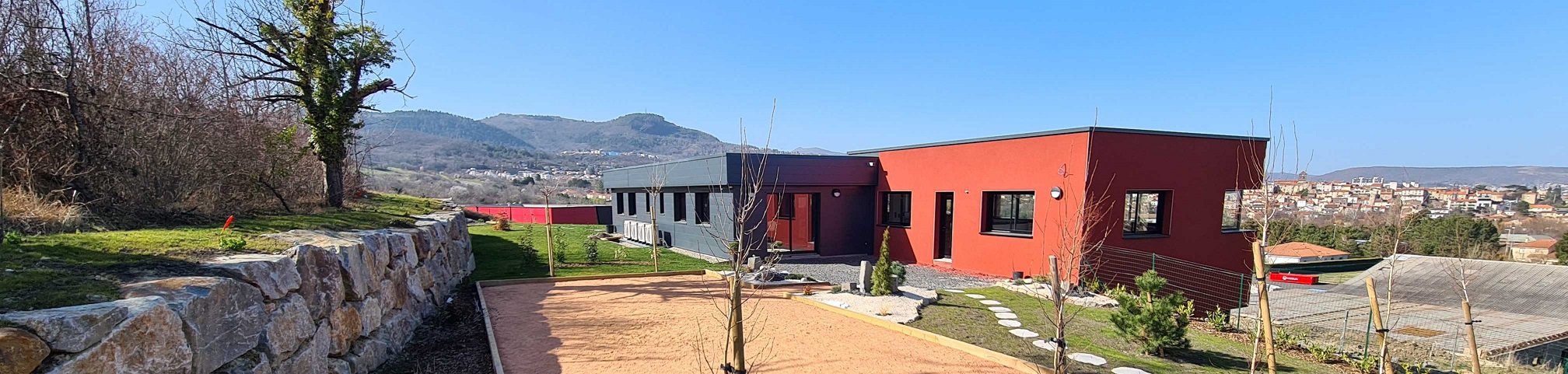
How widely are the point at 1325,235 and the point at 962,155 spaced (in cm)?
2466

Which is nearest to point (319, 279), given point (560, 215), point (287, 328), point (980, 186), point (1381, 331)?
point (287, 328)

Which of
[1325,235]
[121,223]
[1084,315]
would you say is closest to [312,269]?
[121,223]

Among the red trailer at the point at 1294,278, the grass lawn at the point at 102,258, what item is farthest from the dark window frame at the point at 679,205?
the red trailer at the point at 1294,278

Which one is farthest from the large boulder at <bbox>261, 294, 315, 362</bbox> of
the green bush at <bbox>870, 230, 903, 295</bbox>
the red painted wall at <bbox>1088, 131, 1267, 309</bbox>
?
the red painted wall at <bbox>1088, 131, 1267, 309</bbox>

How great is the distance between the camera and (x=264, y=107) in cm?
876

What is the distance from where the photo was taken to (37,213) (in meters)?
4.23

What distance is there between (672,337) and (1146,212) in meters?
10.5

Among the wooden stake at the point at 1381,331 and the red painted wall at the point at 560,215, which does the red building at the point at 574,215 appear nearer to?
the red painted wall at the point at 560,215

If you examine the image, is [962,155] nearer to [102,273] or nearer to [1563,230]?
[102,273]

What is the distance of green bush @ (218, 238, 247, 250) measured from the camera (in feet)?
13.4

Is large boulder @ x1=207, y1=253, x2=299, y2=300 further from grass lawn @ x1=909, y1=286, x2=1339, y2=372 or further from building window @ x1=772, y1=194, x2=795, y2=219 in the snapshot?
building window @ x1=772, y1=194, x2=795, y2=219

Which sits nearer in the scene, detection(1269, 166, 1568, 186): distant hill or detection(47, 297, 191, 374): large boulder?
detection(47, 297, 191, 374): large boulder

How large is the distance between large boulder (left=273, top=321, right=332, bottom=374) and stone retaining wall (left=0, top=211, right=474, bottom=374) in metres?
0.01

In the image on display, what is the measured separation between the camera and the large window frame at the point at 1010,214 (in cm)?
1175
